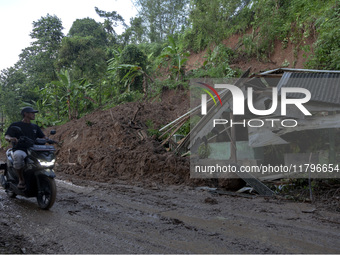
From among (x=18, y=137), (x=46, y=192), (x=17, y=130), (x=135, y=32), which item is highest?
(x=135, y=32)

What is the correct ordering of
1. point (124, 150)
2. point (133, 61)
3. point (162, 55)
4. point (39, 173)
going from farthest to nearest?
point (133, 61) → point (162, 55) → point (124, 150) → point (39, 173)

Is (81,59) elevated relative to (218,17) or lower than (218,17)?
lower

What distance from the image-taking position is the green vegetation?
14.5m

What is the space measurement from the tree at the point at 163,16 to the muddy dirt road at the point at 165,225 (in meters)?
28.0

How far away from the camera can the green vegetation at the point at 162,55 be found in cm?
1448

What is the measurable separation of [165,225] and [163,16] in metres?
31.2

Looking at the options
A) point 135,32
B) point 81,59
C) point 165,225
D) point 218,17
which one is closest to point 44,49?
point 81,59

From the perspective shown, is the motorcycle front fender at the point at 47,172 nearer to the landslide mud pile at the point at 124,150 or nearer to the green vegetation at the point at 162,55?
the landslide mud pile at the point at 124,150

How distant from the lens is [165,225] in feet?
14.9

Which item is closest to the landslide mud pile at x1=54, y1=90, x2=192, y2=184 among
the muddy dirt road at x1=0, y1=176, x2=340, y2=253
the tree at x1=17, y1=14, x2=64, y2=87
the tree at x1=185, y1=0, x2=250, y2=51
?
the muddy dirt road at x1=0, y1=176, x2=340, y2=253

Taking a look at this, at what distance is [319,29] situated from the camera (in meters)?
13.1

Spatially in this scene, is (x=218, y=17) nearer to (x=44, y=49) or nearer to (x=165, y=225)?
(x=44, y=49)

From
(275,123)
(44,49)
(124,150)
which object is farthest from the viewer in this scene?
(44,49)

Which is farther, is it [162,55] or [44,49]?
[44,49]
